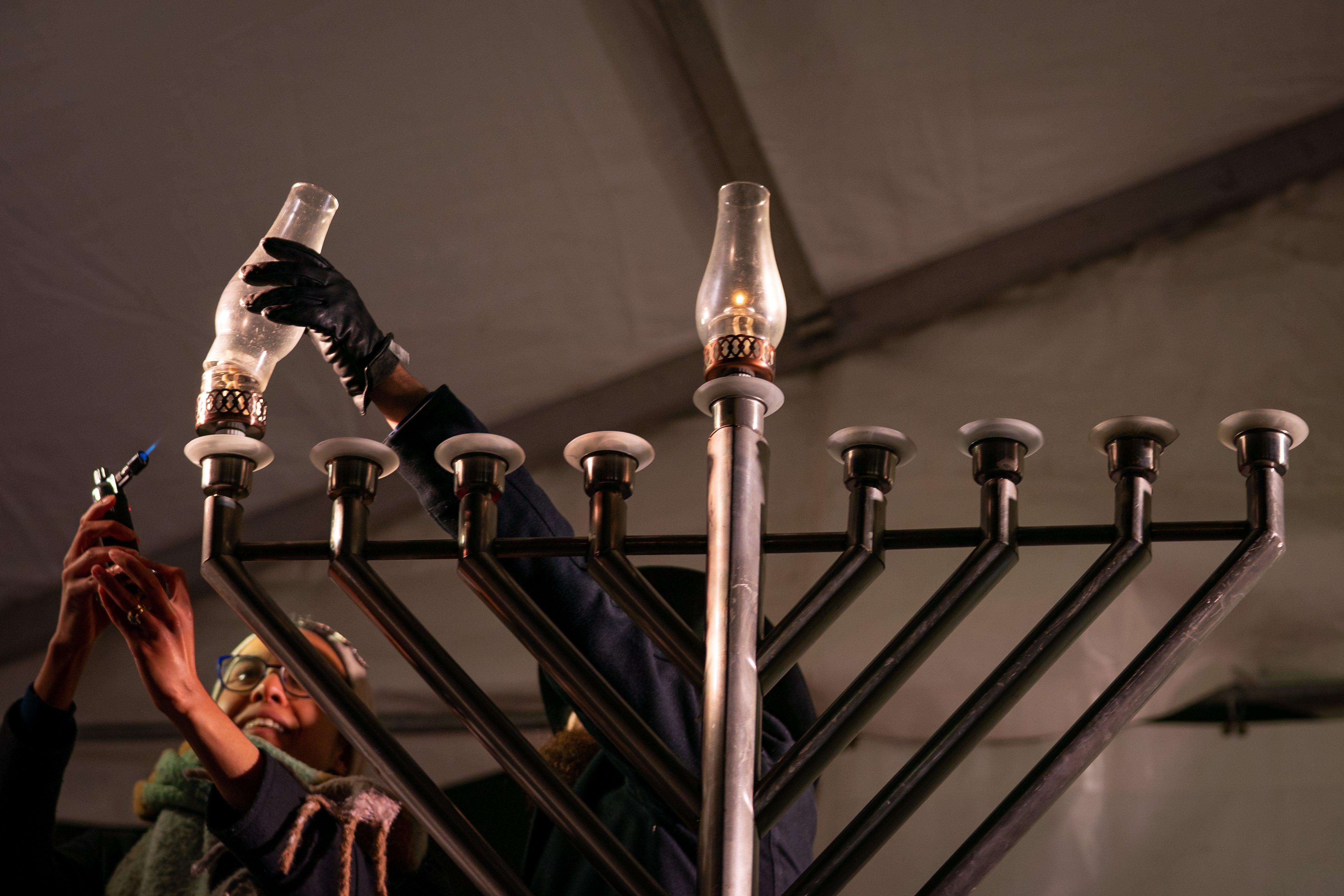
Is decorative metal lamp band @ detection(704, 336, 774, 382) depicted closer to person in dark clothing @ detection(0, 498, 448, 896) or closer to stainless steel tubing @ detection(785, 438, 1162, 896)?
stainless steel tubing @ detection(785, 438, 1162, 896)

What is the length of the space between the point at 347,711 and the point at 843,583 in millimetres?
252

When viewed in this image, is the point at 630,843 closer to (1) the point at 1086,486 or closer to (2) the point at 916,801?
(2) the point at 916,801

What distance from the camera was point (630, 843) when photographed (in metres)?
0.84

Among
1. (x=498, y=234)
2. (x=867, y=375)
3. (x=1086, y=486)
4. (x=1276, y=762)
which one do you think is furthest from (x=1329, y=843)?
(x=498, y=234)

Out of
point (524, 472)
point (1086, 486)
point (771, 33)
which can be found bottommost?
point (524, 472)

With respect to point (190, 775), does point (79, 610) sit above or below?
above

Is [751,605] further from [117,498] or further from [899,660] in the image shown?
[117,498]

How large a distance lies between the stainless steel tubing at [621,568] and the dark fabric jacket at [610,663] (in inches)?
4.4

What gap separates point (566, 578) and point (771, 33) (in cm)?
75

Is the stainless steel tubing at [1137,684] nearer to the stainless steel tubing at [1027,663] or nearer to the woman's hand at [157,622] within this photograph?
the stainless steel tubing at [1027,663]

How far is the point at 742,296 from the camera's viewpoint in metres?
0.53

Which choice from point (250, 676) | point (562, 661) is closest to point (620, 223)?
point (250, 676)

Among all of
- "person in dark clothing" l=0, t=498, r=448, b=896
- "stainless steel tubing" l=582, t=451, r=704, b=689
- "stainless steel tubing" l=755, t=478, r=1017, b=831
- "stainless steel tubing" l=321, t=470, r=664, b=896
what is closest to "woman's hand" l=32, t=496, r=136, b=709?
"person in dark clothing" l=0, t=498, r=448, b=896

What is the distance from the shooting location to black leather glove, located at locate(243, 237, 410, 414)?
0.66 meters
